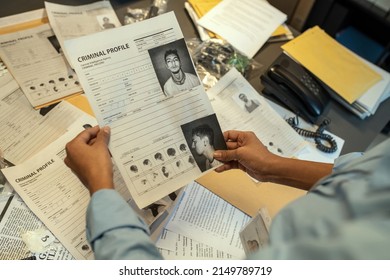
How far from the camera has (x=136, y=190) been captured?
0.63 meters

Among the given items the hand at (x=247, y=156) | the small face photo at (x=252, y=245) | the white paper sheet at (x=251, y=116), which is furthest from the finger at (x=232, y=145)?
the small face photo at (x=252, y=245)

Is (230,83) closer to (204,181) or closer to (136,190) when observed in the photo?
(204,181)

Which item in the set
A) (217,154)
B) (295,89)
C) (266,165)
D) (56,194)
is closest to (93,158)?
(56,194)

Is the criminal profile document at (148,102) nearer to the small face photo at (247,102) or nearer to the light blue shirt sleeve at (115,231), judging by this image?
the light blue shirt sleeve at (115,231)

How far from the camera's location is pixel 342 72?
40.8 inches

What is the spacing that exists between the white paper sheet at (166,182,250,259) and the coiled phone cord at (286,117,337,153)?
33cm

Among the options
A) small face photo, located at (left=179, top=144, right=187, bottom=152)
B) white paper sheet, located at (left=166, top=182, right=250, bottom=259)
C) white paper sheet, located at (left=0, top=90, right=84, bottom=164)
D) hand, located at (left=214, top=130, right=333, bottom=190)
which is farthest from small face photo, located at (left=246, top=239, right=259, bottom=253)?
white paper sheet, located at (left=0, top=90, right=84, bottom=164)

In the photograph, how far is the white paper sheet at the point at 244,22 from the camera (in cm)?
106

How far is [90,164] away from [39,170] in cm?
18

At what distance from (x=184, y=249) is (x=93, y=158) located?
0.28 m

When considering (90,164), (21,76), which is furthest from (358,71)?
(21,76)

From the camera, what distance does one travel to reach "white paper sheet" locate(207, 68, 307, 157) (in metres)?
0.89

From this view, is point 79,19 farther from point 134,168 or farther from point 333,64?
point 333,64

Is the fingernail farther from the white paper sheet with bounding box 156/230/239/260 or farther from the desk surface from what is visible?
the desk surface
